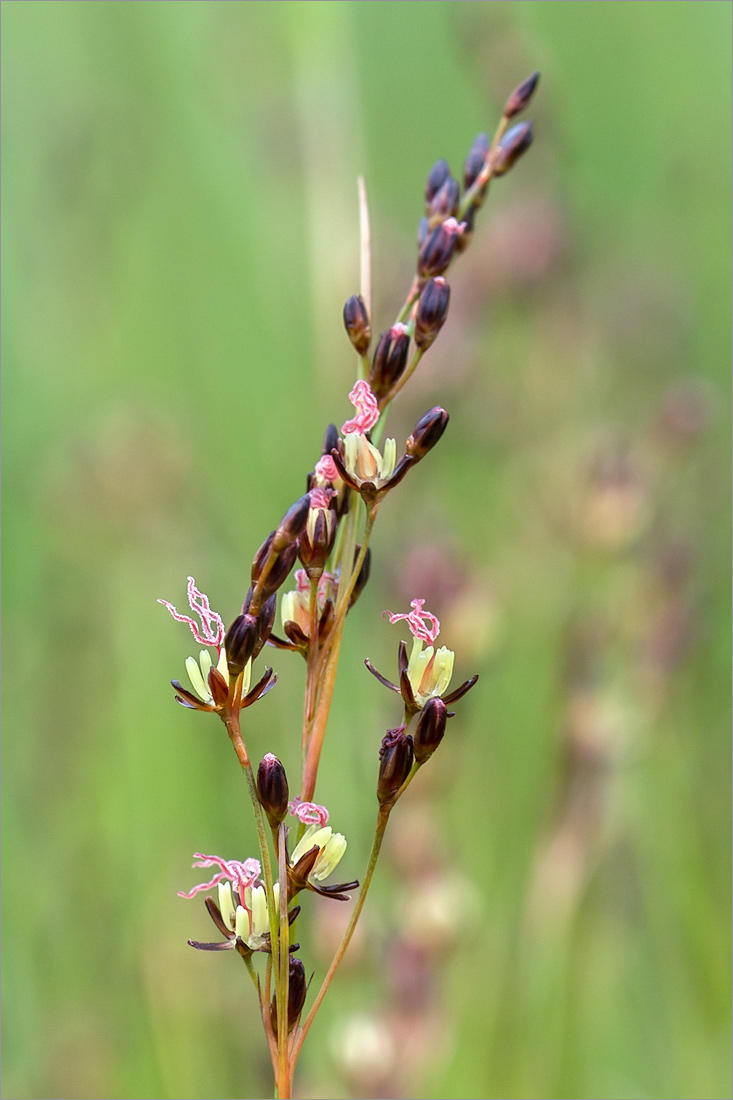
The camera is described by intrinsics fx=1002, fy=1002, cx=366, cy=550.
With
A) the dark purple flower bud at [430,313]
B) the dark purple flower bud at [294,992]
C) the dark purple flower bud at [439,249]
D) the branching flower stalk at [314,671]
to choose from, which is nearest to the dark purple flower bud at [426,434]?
the branching flower stalk at [314,671]

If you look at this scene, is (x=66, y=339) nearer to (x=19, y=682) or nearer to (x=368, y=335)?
(x=19, y=682)

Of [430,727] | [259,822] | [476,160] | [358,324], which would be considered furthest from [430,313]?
[259,822]

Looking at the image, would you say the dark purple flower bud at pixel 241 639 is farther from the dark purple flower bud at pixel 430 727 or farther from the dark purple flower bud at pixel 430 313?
the dark purple flower bud at pixel 430 313

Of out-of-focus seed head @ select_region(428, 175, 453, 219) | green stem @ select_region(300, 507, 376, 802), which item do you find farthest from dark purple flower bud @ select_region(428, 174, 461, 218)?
green stem @ select_region(300, 507, 376, 802)

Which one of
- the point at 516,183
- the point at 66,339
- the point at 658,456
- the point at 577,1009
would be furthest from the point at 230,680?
the point at 66,339

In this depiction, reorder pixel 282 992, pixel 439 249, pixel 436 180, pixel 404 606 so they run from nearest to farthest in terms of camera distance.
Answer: pixel 282 992 < pixel 439 249 < pixel 436 180 < pixel 404 606

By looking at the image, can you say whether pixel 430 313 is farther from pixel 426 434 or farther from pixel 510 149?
pixel 510 149

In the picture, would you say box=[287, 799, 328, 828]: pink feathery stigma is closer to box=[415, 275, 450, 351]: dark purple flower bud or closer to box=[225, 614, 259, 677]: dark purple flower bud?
box=[225, 614, 259, 677]: dark purple flower bud
